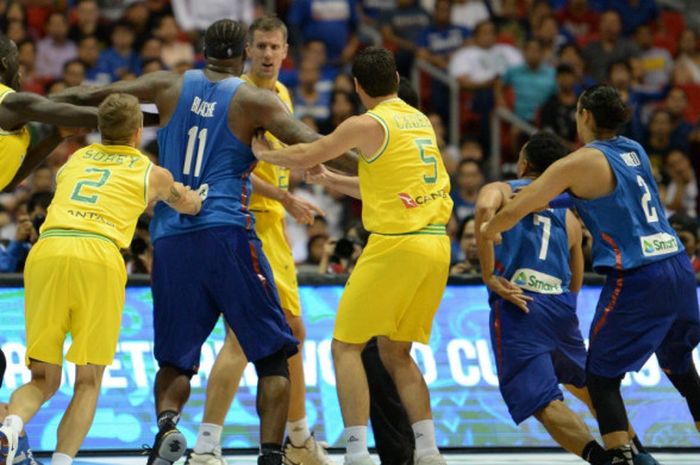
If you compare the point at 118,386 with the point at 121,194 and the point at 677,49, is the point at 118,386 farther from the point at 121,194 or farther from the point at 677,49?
the point at 677,49

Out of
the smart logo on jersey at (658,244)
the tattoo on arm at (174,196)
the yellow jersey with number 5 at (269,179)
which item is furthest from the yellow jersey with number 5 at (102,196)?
the smart logo on jersey at (658,244)

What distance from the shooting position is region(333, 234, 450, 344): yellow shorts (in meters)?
7.97

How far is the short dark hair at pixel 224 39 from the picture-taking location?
816 centimetres

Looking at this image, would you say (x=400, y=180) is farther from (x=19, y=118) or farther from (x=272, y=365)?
(x=19, y=118)

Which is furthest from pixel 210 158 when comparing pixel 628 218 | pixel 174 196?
pixel 628 218

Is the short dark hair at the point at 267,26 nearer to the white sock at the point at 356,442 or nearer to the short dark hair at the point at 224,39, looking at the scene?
the short dark hair at the point at 224,39

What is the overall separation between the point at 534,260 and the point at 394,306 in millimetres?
1103

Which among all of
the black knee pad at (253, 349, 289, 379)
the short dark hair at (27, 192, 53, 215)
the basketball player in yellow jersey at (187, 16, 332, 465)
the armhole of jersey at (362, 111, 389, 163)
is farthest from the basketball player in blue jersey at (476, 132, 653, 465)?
the short dark hair at (27, 192, 53, 215)

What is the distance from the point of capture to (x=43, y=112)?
8.29 metres

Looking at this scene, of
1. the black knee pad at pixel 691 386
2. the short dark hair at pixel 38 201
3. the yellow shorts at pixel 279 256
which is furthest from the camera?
the short dark hair at pixel 38 201

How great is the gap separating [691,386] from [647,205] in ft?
3.86

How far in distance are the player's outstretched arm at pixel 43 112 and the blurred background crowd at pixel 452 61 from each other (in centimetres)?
577

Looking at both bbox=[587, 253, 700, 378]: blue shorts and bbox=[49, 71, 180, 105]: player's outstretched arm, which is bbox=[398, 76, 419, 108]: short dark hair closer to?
bbox=[49, 71, 180, 105]: player's outstretched arm

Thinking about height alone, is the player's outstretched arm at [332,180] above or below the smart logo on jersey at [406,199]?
below
